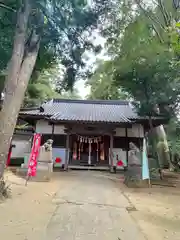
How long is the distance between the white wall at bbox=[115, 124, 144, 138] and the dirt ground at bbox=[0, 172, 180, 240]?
607 cm

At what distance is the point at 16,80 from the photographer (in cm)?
437

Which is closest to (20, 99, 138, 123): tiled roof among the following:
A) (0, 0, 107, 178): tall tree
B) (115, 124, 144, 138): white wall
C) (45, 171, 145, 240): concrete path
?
(115, 124, 144, 138): white wall

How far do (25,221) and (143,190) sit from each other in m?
4.32

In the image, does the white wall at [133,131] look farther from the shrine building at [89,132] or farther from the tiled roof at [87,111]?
the tiled roof at [87,111]

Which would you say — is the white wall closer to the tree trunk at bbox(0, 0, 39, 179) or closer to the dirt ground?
the dirt ground

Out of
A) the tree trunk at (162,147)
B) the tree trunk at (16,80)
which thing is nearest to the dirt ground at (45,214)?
the tree trunk at (16,80)

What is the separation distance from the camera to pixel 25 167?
315 inches

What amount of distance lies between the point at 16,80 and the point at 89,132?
7483mm

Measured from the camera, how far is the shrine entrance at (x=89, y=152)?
12594 mm

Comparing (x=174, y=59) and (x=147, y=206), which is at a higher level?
(x=174, y=59)

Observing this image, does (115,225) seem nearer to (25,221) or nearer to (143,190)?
(25,221)

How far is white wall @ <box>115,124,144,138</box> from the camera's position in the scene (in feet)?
38.1

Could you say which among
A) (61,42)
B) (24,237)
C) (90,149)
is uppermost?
(61,42)

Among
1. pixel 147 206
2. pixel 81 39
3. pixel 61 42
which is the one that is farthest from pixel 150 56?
pixel 147 206
